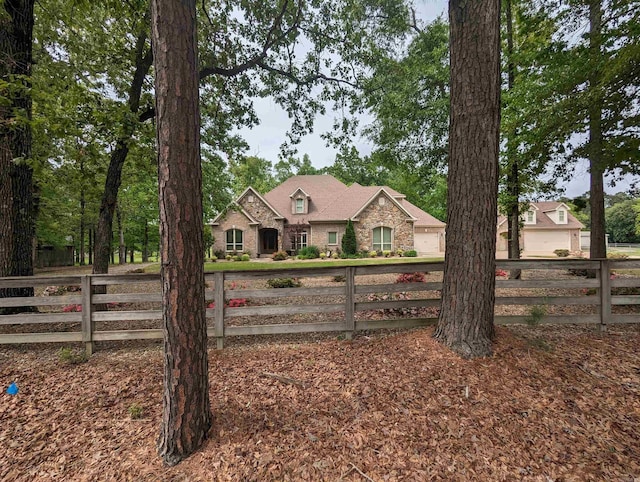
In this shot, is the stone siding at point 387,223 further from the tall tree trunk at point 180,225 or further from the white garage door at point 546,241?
the tall tree trunk at point 180,225

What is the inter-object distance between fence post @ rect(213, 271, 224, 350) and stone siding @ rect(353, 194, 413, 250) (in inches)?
678

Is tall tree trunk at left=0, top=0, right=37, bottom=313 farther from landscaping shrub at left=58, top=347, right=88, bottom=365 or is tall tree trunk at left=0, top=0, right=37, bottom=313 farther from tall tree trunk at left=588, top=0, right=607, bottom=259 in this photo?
tall tree trunk at left=588, top=0, right=607, bottom=259

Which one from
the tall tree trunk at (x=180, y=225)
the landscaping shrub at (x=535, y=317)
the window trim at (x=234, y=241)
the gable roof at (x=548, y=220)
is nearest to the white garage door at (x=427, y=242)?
the gable roof at (x=548, y=220)

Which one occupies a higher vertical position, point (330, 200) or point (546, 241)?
point (330, 200)

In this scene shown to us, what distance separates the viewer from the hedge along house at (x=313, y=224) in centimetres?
2075

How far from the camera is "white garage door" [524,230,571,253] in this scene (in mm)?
26047

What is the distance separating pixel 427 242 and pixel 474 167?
2167 cm

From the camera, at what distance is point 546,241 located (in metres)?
26.3

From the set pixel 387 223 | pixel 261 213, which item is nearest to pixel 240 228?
pixel 261 213

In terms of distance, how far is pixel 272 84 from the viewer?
24.6 ft

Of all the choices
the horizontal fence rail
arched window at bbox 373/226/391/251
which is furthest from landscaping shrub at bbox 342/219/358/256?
the horizontal fence rail

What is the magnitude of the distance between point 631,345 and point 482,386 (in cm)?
269

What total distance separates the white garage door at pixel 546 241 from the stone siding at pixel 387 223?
1419cm

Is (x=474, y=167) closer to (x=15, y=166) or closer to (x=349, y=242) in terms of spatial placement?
(x=15, y=166)
